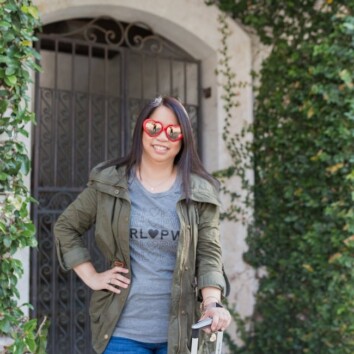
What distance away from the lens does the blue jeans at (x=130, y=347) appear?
2.26m

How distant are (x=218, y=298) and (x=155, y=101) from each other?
34.5 inches

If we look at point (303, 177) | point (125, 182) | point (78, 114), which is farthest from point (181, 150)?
point (78, 114)

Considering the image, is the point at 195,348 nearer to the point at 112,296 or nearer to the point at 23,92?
the point at 112,296

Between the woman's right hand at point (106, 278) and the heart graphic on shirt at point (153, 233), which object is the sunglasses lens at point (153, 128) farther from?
the woman's right hand at point (106, 278)

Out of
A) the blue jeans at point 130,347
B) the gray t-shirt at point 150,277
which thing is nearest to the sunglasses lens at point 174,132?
the gray t-shirt at point 150,277

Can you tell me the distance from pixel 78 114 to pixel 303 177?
185 centimetres

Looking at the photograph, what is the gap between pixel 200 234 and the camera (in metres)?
2.38

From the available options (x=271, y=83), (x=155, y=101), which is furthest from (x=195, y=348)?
(x=271, y=83)

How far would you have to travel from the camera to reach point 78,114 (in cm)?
454

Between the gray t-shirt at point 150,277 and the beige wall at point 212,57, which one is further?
the beige wall at point 212,57

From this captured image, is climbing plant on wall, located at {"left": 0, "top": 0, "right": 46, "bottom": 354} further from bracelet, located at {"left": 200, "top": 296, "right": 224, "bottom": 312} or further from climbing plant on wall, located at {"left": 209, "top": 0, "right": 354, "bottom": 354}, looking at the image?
climbing plant on wall, located at {"left": 209, "top": 0, "right": 354, "bottom": 354}

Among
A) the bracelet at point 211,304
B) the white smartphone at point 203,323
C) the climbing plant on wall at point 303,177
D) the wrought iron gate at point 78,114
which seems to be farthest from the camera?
the wrought iron gate at point 78,114

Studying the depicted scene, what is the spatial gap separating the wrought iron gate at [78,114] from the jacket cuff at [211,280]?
85.9 inches

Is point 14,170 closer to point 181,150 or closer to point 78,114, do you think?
point 181,150
